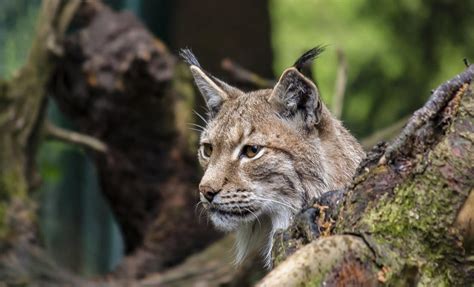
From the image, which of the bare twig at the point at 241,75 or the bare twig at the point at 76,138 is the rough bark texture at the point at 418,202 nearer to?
the bare twig at the point at 241,75

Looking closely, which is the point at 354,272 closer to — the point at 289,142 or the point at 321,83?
the point at 289,142

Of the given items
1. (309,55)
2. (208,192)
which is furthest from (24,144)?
(309,55)

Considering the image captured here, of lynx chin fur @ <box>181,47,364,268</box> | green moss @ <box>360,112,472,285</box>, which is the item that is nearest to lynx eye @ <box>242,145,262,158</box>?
lynx chin fur @ <box>181,47,364,268</box>

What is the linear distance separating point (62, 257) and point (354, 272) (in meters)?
8.51

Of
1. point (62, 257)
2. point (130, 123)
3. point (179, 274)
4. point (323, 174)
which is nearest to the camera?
point (323, 174)

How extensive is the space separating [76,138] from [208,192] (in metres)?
4.33

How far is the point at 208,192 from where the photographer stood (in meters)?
4.34

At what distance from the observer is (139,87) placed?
8.05m

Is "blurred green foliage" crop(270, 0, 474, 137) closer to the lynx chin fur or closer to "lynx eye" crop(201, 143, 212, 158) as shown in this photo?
"lynx eye" crop(201, 143, 212, 158)

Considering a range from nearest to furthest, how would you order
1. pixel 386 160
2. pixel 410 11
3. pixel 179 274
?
pixel 386 160, pixel 179 274, pixel 410 11

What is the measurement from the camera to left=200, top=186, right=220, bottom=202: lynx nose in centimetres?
432

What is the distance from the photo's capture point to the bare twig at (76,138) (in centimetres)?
842

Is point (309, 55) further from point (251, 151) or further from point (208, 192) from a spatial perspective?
point (208, 192)

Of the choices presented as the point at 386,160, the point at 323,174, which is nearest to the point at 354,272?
the point at 386,160
